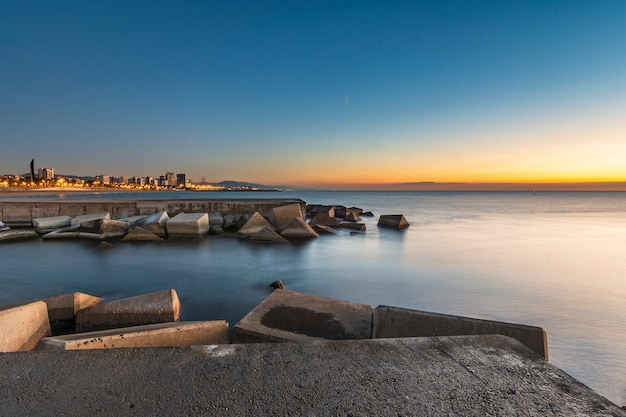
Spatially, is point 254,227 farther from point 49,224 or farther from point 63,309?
point 63,309

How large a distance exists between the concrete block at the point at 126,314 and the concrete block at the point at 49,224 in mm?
10663

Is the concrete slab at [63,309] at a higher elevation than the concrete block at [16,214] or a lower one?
lower

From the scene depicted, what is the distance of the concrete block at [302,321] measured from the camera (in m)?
3.18

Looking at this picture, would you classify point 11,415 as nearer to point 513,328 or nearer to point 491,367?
point 491,367

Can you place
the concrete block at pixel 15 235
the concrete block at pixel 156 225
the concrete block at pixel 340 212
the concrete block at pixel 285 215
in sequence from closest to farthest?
1. the concrete block at pixel 15 235
2. the concrete block at pixel 156 225
3. the concrete block at pixel 285 215
4. the concrete block at pixel 340 212

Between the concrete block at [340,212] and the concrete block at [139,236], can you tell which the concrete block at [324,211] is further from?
the concrete block at [139,236]

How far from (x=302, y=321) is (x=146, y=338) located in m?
1.57

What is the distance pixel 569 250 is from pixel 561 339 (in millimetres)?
9498

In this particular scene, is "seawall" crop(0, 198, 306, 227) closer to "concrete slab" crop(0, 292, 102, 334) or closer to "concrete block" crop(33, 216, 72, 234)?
"concrete block" crop(33, 216, 72, 234)

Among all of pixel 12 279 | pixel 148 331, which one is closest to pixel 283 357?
pixel 148 331

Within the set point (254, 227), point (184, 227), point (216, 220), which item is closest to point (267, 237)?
point (254, 227)

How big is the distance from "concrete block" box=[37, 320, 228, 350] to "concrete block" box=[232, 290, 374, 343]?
1.06 ft

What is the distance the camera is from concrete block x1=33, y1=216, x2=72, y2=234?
1160cm

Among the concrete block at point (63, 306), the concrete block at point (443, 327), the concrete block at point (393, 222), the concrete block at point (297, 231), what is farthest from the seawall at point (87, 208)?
the concrete block at point (443, 327)
